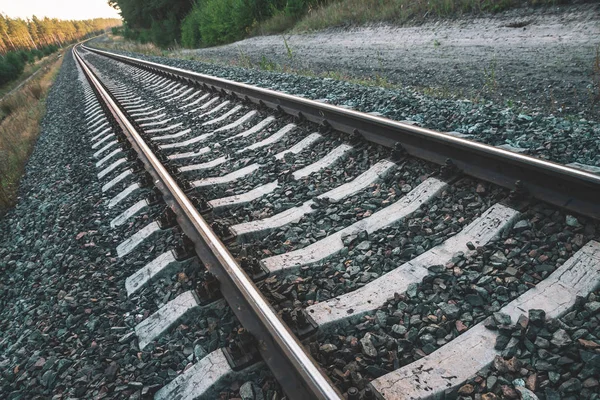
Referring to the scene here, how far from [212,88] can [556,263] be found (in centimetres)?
631

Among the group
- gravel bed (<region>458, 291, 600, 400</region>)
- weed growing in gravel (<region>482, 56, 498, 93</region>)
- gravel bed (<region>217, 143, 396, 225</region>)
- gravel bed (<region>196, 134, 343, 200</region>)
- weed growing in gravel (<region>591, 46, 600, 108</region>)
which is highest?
gravel bed (<region>196, 134, 343, 200</region>)

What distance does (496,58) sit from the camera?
269 inches

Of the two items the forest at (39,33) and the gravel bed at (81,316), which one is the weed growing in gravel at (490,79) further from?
the forest at (39,33)

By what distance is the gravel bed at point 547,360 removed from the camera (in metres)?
1.58

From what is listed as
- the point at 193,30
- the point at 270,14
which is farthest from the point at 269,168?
the point at 193,30

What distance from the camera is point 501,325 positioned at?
1.84 meters

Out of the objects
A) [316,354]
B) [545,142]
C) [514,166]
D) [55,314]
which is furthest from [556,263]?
[55,314]

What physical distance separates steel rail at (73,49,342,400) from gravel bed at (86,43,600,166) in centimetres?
251

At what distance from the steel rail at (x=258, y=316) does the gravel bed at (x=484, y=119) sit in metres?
2.51

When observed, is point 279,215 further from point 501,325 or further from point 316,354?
point 501,325

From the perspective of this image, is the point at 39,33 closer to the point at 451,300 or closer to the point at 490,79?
the point at 490,79

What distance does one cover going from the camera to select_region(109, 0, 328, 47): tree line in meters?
18.4

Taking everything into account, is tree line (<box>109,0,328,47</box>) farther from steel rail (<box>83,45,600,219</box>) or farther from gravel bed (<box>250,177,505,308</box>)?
gravel bed (<box>250,177,505,308</box>)

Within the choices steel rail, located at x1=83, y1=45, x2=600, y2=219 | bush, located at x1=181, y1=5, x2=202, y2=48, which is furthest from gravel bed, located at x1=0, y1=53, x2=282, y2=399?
bush, located at x1=181, y1=5, x2=202, y2=48
